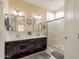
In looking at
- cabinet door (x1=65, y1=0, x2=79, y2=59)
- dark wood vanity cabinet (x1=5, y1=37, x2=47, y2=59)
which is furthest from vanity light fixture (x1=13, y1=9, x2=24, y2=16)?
cabinet door (x1=65, y1=0, x2=79, y2=59)

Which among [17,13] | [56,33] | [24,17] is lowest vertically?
[56,33]

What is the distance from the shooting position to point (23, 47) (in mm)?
3961

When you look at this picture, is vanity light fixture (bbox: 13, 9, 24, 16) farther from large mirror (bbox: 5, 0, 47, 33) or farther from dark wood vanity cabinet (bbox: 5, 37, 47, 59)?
dark wood vanity cabinet (bbox: 5, 37, 47, 59)

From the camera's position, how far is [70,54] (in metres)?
2.39

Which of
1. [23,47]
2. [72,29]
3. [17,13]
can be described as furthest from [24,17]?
[72,29]

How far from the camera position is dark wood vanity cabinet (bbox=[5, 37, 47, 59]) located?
3.29m

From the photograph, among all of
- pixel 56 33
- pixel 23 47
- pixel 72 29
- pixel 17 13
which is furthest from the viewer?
pixel 56 33

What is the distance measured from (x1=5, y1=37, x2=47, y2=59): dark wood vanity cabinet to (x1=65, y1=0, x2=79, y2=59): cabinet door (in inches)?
71.7

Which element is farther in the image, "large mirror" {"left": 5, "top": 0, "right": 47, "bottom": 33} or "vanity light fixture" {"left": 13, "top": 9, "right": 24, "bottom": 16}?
"vanity light fixture" {"left": 13, "top": 9, "right": 24, "bottom": 16}

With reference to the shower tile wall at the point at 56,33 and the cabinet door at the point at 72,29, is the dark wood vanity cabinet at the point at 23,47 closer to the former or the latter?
the shower tile wall at the point at 56,33

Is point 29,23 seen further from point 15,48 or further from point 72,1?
point 72,1

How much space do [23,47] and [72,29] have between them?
2.29 meters

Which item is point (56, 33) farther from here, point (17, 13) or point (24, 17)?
point (17, 13)

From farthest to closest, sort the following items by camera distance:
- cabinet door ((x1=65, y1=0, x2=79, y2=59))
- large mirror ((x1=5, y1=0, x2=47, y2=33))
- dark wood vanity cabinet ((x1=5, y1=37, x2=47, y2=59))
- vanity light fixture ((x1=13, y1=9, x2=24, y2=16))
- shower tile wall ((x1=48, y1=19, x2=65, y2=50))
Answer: shower tile wall ((x1=48, y1=19, x2=65, y2=50)) → vanity light fixture ((x1=13, y1=9, x2=24, y2=16)) → large mirror ((x1=5, y1=0, x2=47, y2=33)) → dark wood vanity cabinet ((x1=5, y1=37, x2=47, y2=59)) → cabinet door ((x1=65, y1=0, x2=79, y2=59))
